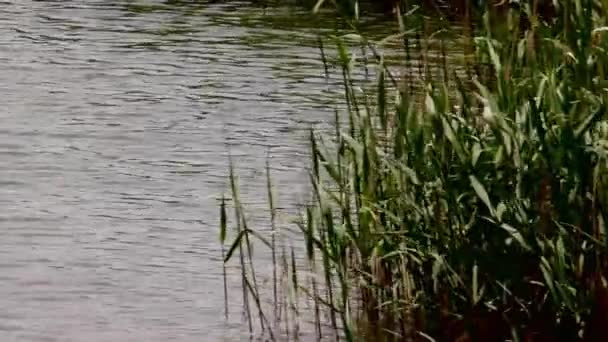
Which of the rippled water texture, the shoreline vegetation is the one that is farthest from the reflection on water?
the shoreline vegetation

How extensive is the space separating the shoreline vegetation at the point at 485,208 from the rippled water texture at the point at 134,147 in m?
0.63

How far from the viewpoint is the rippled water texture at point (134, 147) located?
605 centimetres

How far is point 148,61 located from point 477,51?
202 inches

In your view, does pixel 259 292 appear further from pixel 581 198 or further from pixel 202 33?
pixel 202 33

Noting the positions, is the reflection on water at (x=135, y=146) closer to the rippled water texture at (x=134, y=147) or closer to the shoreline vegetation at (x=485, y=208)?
the rippled water texture at (x=134, y=147)

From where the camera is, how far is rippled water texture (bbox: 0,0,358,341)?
19.9 ft

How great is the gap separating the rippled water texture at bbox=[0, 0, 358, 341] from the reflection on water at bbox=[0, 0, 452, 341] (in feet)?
0.03

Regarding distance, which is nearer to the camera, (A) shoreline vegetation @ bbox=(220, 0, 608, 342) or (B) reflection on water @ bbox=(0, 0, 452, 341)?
(A) shoreline vegetation @ bbox=(220, 0, 608, 342)

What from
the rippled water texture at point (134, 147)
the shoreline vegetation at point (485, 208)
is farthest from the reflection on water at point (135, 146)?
the shoreline vegetation at point (485, 208)

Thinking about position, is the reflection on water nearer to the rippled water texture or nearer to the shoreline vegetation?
the rippled water texture

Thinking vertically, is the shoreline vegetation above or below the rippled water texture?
above

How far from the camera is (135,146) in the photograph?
27.5 feet

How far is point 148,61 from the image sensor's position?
34.9 ft

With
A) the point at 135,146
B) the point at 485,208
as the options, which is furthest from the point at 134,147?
the point at 485,208
